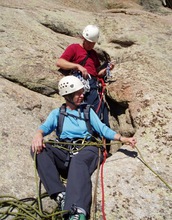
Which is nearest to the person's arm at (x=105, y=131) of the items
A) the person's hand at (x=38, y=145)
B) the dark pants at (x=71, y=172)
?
the dark pants at (x=71, y=172)

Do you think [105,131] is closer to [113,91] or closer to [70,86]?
[70,86]

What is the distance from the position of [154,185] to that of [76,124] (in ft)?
5.89

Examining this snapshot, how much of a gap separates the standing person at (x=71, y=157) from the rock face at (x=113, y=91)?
412mm

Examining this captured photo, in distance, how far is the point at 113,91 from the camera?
8.78 m

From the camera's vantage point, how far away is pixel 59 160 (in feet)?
19.7

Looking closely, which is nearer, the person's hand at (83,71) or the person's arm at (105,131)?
the person's arm at (105,131)

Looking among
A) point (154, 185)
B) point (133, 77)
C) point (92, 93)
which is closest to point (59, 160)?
point (154, 185)

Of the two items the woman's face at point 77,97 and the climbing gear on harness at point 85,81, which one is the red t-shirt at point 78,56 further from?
the woman's face at point 77,97

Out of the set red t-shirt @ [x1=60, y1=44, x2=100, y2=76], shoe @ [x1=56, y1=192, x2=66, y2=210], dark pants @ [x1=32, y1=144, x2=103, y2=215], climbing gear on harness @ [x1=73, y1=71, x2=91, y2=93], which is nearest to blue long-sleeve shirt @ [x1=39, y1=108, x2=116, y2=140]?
dark pants @ [x1=32, y1=144, x2=103, y2=215]

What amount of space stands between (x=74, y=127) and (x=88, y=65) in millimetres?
2890

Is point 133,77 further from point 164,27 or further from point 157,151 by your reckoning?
point 164,27

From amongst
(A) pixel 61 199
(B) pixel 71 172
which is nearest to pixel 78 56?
(B) pixel 71 172

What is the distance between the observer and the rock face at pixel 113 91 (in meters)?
5.70

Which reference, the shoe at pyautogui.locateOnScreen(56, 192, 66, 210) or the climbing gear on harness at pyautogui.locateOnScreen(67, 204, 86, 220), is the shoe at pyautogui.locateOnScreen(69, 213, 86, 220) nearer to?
the climbing gear on harness at pyautogui.locateOnScreen(67, 204, 86, 220)
